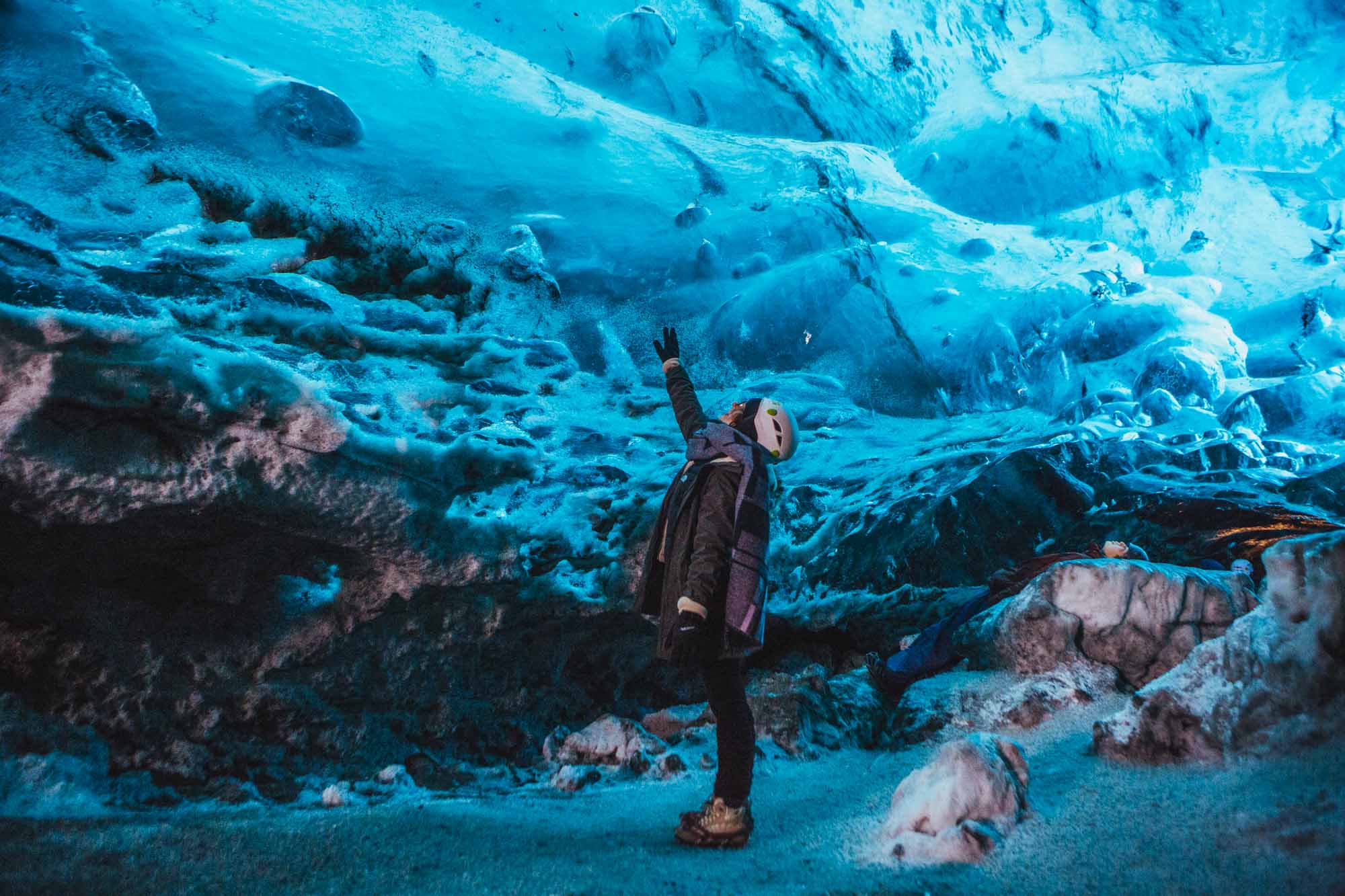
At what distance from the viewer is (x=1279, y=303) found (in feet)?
17.4

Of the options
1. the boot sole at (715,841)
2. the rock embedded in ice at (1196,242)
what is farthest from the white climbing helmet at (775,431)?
the rock embedded in ice at (1196,242)

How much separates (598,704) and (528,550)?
0.96 m

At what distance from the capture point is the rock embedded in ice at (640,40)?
502 centimetres

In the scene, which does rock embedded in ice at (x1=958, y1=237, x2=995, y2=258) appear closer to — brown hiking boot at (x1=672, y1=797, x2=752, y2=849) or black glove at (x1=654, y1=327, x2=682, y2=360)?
black glove at (x1=654, y1=327, x2=682, y2=360)

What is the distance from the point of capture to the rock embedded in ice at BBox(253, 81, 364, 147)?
404cm

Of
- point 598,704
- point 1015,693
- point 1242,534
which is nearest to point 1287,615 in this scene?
point 1015,693

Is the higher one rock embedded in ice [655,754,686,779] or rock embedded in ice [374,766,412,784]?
rock embedded in ice [655,754,686,779]

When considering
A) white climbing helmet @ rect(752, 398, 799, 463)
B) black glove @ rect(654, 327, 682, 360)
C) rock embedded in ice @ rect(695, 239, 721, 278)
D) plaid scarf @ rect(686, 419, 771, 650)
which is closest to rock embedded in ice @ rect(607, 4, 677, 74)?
rock embedded in ice @ rect(695, 239, 721, 278)

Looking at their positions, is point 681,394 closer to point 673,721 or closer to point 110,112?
point 673,721

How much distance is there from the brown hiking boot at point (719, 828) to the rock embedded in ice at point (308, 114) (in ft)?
13.4

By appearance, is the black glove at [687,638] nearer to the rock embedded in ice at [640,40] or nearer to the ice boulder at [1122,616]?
the ice boulder at [1122,616]

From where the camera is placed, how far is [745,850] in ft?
7.00

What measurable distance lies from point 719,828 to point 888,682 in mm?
2310

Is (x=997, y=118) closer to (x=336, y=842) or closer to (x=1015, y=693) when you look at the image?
(x=1015, y=693)
